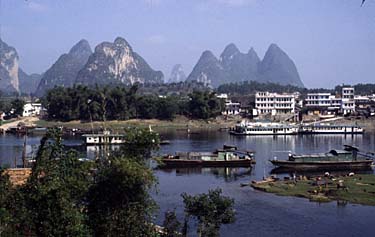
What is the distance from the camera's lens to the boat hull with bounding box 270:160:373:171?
75.3 feet

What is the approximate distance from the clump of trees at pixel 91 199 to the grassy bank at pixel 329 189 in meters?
7.42

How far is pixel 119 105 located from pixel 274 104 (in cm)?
1572

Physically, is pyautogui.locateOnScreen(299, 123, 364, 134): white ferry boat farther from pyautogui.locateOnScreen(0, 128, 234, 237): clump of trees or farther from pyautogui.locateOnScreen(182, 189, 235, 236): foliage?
pyautogui.locateOnScreen(0, 128, 234, 237): clump of trees

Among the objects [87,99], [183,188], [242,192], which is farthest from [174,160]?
[87,99]

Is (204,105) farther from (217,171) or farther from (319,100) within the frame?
(217,171)

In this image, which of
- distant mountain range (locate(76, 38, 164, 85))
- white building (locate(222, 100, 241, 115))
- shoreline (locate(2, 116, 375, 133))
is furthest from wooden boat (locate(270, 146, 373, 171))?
distant mountain range (locate(76, 38, 164, 85))

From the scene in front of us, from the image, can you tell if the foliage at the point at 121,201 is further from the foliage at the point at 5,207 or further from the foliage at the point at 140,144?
the foliage at the point at 5,207

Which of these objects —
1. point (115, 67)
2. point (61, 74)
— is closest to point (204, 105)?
point (115, 67)

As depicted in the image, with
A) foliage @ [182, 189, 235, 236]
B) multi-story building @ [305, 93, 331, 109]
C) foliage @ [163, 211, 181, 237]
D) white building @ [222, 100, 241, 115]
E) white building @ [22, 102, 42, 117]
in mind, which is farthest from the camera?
white building @ [22, 102, 42, 117]

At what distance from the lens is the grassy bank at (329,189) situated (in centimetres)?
1627

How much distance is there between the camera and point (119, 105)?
155 ft

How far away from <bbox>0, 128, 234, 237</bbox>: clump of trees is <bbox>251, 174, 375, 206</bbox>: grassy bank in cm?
742

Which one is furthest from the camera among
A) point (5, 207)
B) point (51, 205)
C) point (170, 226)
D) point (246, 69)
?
point (246, 69)

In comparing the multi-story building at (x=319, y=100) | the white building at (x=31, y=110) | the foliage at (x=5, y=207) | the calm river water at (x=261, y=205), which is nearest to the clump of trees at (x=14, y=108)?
the white building at (x=31, y=110)
